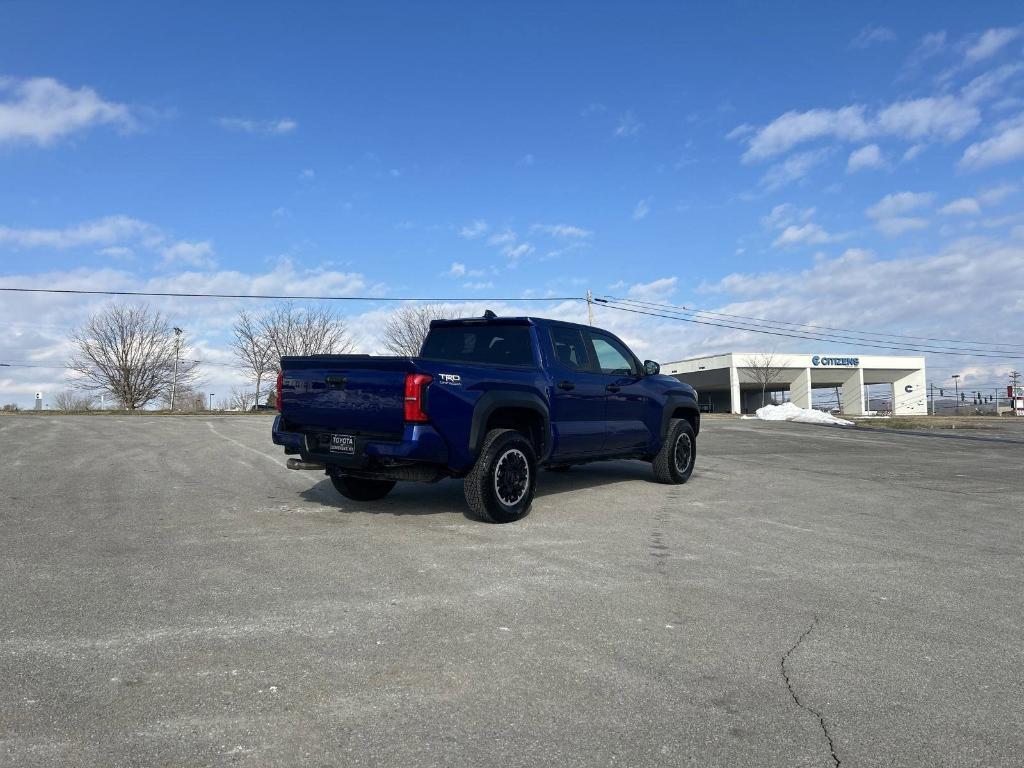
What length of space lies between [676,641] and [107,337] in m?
62.4

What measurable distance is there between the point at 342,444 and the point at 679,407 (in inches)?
191

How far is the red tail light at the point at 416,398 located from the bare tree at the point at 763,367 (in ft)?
208

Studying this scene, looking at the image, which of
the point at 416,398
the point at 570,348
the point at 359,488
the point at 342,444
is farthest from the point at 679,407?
the point at 342,444

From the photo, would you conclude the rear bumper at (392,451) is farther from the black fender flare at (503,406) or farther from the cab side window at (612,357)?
the cab side window at (612,357)

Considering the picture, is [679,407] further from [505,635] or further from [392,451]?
[505,635]

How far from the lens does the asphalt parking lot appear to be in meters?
2.50

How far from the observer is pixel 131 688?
2.85 metres

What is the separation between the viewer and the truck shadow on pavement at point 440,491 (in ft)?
23.3

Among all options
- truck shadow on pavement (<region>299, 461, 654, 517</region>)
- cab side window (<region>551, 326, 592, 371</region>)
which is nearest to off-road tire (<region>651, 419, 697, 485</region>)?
truck shadow on pavement (<region>299, 461, 654, 517</region>)

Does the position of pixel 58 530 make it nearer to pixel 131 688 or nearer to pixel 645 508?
pixel 131 688

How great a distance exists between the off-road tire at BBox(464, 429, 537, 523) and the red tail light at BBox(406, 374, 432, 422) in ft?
2.48

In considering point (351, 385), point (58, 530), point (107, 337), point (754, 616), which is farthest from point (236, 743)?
point (107, 337)

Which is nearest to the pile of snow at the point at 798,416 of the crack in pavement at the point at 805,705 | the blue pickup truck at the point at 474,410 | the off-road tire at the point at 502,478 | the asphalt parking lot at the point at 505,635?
the asphalt parking lot at the point at 505,635

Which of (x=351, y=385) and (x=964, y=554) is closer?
(x=964, y=554)
